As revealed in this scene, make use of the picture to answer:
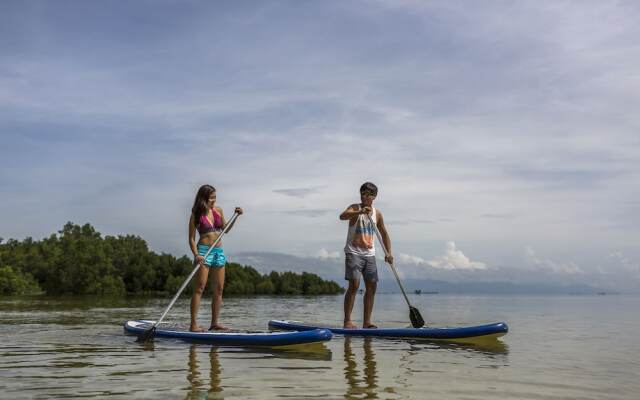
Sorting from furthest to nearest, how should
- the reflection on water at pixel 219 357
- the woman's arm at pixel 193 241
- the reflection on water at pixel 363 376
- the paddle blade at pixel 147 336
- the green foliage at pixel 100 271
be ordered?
the green foliage at pixel 100 271 → the woman's arm at pixel 193 241 → the paddle blade at pixel 147 336 → the reflection on water at pixel 219 357 → the reflection on water at pixel 363 376

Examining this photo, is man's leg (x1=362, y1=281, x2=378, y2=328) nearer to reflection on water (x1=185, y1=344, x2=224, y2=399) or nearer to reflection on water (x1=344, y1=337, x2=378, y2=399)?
reflection on water (x1=344, y1=337, x2=378, y2=399)

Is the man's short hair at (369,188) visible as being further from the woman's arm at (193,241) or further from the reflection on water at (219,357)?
the reflection on water at (219,357)

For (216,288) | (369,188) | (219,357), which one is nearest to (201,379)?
(219,357)

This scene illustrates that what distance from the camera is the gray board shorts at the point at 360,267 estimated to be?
1091 centimetres

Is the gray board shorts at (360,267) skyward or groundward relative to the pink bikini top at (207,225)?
groundward

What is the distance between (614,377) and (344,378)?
3165mm

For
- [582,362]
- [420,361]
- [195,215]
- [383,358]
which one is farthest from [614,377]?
[195,215]

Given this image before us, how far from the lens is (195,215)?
33.8 ft

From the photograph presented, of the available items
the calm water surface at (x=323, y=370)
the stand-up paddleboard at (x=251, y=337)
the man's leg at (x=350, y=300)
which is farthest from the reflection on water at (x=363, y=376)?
the man's leg at (x=350, y=300)

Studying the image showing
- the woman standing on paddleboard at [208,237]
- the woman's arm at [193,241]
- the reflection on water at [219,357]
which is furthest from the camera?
the woman standing on paddleboard at [208,237]

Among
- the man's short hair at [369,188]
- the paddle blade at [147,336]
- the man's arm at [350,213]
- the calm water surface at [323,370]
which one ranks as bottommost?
the calm water surface at [323,370]

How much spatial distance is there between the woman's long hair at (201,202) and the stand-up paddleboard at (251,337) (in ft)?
6.38

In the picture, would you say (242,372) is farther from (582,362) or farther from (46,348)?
(582,362)

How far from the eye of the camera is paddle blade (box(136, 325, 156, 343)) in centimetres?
962
